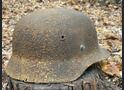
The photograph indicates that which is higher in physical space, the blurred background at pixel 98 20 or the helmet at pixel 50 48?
the helmet at pixel 50 48

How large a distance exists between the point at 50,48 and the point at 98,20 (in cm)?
412

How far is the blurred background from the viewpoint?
9.60 feet

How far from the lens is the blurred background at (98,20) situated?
9.60 ft

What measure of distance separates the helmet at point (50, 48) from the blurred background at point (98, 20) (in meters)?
1.22

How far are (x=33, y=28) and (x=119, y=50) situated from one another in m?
2.59

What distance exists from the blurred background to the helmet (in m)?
1.22

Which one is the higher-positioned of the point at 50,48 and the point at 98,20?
the point at 50,48

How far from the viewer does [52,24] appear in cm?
152

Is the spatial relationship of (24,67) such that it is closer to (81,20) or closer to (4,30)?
(81,20)

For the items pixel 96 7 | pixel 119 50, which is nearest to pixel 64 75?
pixel 119 50

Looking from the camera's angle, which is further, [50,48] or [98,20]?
[98,20]

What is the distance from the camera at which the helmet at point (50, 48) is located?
1504mm

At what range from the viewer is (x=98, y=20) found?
5.30m

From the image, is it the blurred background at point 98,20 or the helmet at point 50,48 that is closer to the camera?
the helmet at point 50,48
